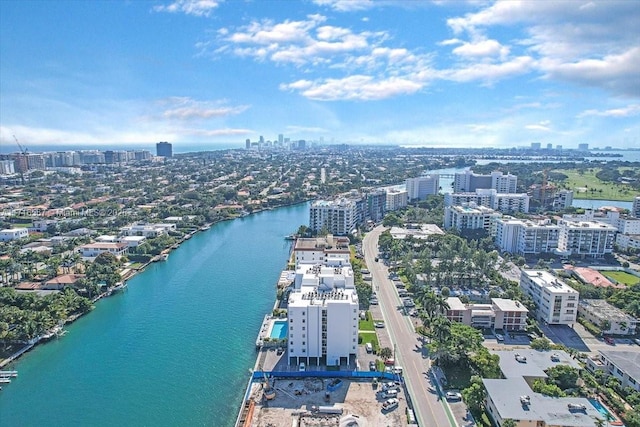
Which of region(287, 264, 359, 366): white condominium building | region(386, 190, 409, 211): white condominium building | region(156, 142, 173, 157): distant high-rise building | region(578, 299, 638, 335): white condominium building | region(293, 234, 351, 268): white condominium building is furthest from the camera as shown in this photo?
region(156, 142, 173, 157): distant high-rise building

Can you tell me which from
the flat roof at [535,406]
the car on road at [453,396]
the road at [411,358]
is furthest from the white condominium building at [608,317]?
the car on road at [453,396]

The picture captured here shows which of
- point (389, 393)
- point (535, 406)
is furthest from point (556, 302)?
point (389, 393)

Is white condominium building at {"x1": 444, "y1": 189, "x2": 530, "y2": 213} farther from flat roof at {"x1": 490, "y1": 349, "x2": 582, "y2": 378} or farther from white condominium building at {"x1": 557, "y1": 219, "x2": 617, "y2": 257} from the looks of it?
flat roof at {"x1": 490, "y1": 349, "x2": 582, "y2": 378}

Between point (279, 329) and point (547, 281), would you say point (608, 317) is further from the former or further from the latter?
point (279, 329)

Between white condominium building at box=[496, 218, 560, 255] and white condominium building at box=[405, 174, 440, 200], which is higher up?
white condominium building at box=[405, 174, 440, 200]

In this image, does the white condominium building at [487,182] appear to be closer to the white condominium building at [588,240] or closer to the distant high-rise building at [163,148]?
the white condominium building at [588,240]

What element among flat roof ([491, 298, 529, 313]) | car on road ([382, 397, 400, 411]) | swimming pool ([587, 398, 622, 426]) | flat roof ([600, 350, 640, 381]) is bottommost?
car on road ([382, 397, 400, 411])

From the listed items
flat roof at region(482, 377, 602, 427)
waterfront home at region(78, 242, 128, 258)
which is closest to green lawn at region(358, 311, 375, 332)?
flat roof at region(482, 377, 602, 427)
